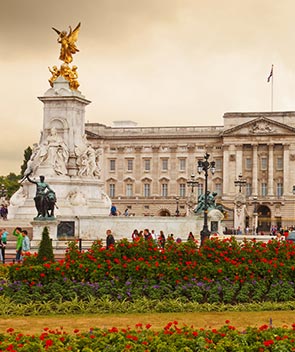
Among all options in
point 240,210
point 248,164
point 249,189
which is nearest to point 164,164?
point 248,164

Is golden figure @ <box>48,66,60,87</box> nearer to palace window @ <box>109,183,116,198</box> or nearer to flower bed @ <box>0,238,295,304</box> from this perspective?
flower bed @ <box>0,238,295,304</box>

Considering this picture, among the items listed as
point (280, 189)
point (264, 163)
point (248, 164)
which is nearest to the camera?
point (280, 189)

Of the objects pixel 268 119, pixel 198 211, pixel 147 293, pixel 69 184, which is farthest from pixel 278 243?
pixel 268 119

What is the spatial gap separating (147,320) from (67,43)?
31211 millimetres

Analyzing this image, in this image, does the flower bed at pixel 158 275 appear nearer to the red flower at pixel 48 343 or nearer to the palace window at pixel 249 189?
the red flower at pixel 48 343

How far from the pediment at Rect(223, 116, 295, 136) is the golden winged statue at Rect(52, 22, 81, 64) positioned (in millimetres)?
64548

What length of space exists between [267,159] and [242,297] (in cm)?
9243

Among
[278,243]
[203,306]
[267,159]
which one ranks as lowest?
[203,306]

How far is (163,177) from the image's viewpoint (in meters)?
112

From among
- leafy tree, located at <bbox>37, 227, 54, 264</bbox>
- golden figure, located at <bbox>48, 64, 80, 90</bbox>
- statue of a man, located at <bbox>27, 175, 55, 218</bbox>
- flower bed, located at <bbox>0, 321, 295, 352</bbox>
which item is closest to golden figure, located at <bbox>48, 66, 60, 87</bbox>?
golden figure, located at <bbox>48, 64, 80, 90</bbox>

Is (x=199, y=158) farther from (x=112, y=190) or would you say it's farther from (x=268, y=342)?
(x=268, y=342)

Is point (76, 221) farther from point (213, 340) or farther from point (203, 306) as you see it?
point (213, 340)

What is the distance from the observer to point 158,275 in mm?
18078

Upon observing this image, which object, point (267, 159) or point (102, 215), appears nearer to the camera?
point (102, 215)
